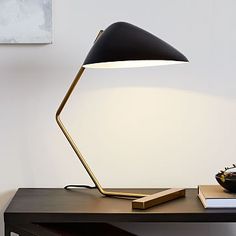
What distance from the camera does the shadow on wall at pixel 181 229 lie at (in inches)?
63.0

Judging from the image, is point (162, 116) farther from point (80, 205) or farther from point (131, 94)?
point (80, 205)

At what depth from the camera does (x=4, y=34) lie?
1.53m

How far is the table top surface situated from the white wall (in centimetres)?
25

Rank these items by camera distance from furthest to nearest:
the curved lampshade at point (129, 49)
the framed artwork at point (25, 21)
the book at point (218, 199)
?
A: the framed artwork at point (25, 21) → the book at point (218, 199) → the curved lampshade at point (129, 49)

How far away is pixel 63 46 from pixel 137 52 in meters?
0.50

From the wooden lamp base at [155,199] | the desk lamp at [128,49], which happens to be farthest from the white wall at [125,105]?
the desk lamp at [128,49]

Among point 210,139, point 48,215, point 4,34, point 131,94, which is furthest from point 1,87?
point 210,139

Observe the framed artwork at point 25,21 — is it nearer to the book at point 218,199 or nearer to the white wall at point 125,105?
the white wall at point 125,105

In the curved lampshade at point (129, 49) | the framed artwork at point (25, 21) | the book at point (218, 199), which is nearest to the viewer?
the curved lampshade at point (129, 49)

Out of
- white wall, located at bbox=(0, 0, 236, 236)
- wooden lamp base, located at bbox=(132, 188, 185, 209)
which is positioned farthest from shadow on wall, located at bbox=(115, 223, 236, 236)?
wooden lamp base, located at bbox=(132, 188, 185, 209)

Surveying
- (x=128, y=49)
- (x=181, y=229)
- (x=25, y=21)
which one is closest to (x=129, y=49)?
(x=128, y=49)

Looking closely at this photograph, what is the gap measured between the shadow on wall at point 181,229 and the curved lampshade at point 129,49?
0.68m

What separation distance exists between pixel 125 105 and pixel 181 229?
1.62 feet

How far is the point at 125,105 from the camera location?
158 cm
